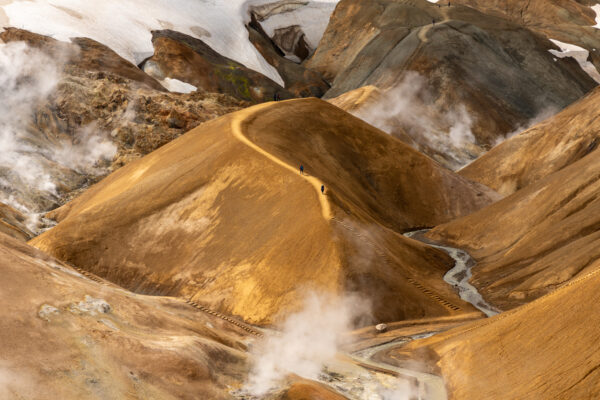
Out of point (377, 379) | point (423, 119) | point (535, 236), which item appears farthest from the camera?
point (423, 119)

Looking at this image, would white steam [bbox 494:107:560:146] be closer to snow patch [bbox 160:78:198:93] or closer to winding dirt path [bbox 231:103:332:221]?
snow patch [bbox 160:78:198:93]

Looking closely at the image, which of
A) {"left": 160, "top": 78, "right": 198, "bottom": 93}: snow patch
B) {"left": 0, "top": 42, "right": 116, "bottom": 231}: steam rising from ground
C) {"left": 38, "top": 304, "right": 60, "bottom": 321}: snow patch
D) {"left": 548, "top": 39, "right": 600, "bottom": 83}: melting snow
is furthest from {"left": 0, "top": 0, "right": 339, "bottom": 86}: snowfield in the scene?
{"left": 38, "top": 304, "right": 60, "bottom": 321}: snow patch

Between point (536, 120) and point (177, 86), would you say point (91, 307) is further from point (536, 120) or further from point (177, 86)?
point (536, 120)

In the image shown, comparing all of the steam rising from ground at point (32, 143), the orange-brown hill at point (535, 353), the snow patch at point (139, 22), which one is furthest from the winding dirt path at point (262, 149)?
the snow patch at point (139, 22)

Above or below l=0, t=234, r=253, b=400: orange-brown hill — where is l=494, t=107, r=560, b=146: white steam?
below

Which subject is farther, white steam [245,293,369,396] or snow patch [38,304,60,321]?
white steam [245,293,369,396]

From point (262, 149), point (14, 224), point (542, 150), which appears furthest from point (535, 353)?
point (542, 150)

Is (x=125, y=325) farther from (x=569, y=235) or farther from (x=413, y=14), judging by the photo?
(x=413, y=14)
